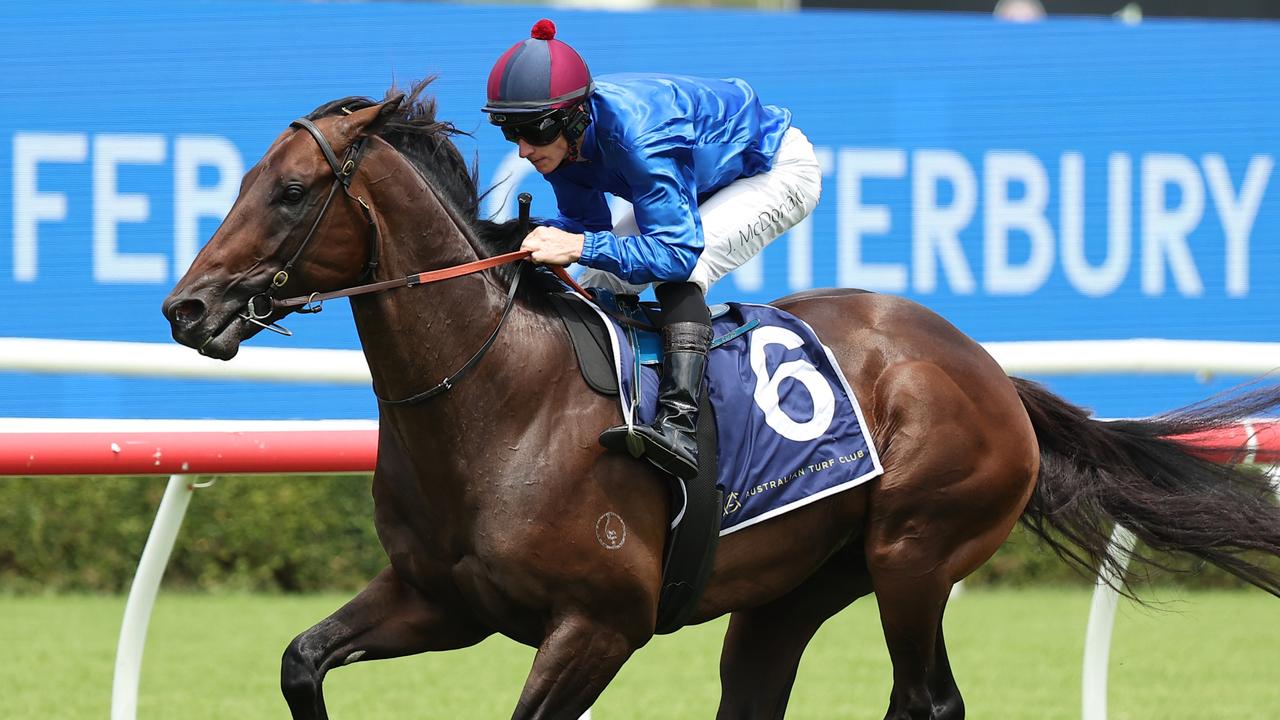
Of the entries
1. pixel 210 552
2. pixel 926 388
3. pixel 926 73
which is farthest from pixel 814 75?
pixel 926 388

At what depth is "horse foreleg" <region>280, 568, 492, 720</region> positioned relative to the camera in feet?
10.5

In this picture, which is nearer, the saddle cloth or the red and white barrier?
the saddle cloth

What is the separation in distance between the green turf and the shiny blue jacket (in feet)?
5.89

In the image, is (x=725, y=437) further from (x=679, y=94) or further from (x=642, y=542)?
(x=679, y=94)

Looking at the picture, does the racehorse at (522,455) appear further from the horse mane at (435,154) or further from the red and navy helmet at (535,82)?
the red and navy helmet at (535,82)

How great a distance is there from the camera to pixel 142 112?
6.87 meters

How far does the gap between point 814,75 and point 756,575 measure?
445cm

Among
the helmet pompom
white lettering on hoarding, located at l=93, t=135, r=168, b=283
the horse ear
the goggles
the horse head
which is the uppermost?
the helmet pompom

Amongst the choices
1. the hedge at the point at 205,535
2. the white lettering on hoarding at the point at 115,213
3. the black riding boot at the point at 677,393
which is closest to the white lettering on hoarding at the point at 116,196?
the white lettering on hoarding at the point at 115,213

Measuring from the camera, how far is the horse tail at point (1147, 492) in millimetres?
3857

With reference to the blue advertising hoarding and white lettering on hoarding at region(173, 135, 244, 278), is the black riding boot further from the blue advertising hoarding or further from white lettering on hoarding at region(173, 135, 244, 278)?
white lettering on hoarding at region(173, 135, 244, 278)

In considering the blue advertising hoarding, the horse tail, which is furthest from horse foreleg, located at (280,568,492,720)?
the blue advertising hoarding

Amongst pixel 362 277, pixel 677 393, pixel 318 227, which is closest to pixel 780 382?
pixel 677 393

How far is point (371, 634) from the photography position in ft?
10.7
